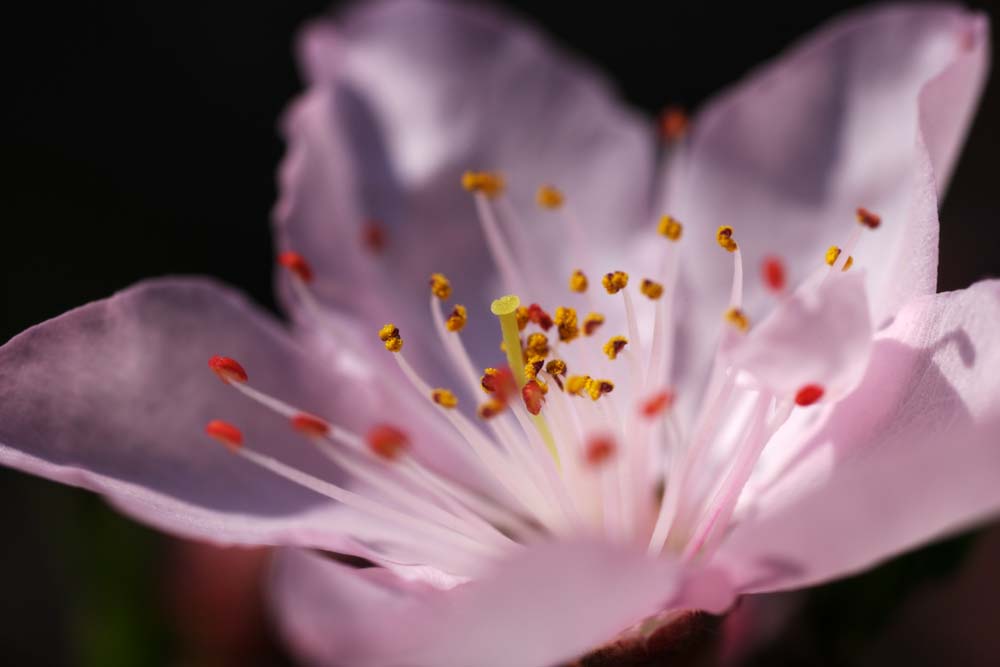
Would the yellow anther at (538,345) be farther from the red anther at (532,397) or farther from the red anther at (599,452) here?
the red anther at (599,452)

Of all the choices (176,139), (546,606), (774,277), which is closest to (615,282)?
(774,277)

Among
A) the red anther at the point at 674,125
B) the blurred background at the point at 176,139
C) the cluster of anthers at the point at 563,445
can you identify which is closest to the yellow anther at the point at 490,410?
the cluster of anthers at the point at 563,445

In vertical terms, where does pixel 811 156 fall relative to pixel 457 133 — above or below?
below

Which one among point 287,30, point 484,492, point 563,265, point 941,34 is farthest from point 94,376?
point 287,30

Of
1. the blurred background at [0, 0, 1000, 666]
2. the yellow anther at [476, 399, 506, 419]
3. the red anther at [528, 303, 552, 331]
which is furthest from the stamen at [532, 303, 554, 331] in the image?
the blurred background at [0, 0, 1000, 666]

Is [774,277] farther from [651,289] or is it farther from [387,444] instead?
[387,444]

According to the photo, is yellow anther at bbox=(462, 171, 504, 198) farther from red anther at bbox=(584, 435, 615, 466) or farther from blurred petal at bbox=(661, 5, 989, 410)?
red anther at bbox=(584, 435, 615, 466)
